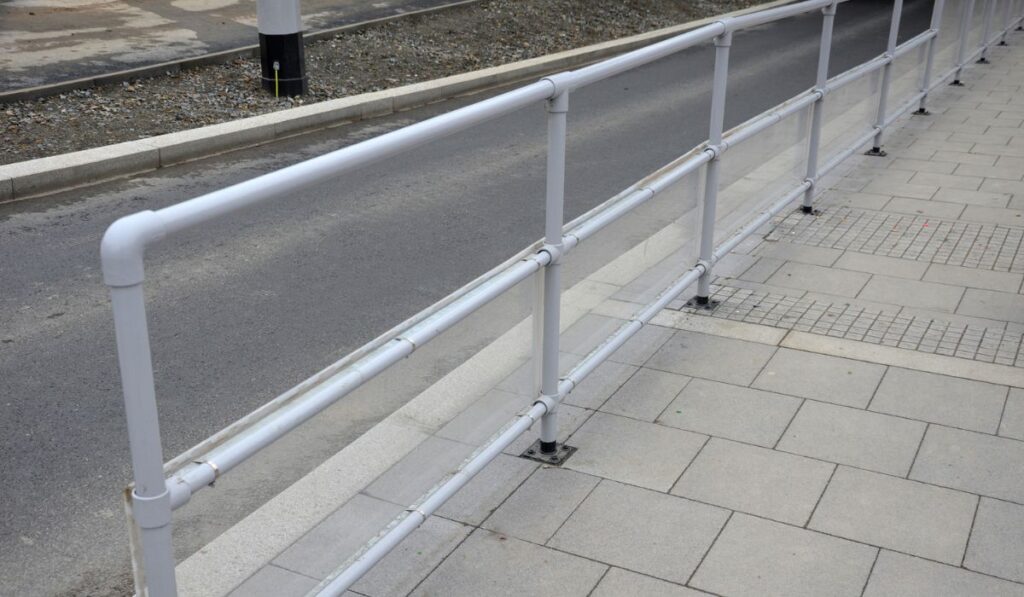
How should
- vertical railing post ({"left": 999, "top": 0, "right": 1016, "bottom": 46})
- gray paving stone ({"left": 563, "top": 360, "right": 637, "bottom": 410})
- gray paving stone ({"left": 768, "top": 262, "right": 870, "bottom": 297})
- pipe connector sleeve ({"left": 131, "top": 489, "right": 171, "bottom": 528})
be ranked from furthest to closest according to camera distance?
vertical railing post ({"left": 999, "top": 0, "right": 1016, "bottom": 46}), gray paving stone ({"left": 768, "top": 262, "right": 870, "bottom": 297}), gray paving stone ({"left": 563, "top": 360, "right": 637, "bottom": 410}), pipe connector sleeve ({"left": 131, "top": 489, "right": 171, "bottom": 528})

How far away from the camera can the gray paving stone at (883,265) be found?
6535 millimetres

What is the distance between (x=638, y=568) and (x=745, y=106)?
842 cm

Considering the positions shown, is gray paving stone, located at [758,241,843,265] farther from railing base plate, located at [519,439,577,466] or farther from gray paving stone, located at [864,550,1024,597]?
gray paving stone, located at [864,550,1024,597]

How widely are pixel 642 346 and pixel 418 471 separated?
228 centimetres

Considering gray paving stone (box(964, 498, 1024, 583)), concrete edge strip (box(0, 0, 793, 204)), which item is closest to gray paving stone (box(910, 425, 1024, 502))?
gray paving stone (box(964, 498, 1024, 583))

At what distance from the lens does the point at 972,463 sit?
4348 mm

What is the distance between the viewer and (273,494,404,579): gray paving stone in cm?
290

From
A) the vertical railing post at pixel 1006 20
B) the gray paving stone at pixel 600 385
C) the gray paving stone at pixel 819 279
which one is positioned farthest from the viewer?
the vertical railing post at pixel 1006 20

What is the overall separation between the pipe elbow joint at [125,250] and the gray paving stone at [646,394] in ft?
9.76

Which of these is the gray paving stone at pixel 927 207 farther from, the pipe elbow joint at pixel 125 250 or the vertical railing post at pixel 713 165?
the pipe elbow joint at pixel 125 250

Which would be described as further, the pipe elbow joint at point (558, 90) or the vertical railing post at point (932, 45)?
the vertical railing post at point (932, 45)

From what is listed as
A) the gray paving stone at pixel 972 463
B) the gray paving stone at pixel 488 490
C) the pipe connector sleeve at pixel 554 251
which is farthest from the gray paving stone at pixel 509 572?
the gray paving stone at pixel 972 463

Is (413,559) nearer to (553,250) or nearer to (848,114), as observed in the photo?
(553,250)

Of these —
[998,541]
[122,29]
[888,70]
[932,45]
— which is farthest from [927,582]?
[122,29]
